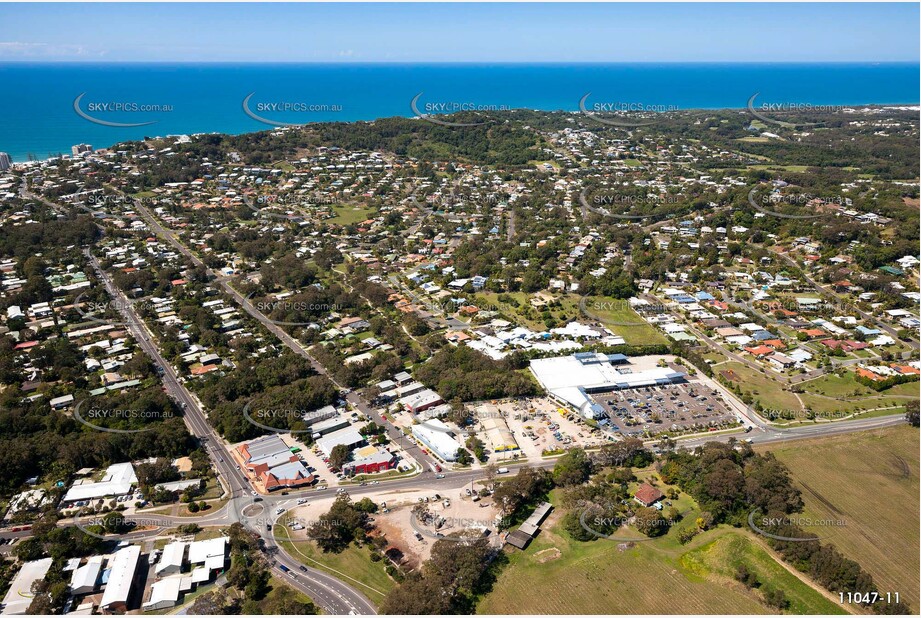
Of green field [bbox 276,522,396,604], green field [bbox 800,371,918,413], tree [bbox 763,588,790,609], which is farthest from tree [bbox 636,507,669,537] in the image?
green field [bbox 800,371,918,413]

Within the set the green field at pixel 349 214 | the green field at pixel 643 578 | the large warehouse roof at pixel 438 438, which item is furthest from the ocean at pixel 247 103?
the green field at pixel 643 578

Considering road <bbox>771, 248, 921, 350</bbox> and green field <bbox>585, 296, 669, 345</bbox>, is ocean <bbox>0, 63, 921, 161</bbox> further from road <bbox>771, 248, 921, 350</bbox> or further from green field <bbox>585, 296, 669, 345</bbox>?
green field <bbox>585, 296, 669, 345</bbox>

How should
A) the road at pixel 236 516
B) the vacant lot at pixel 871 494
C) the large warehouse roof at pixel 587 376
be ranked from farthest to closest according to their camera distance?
the large warehouse roof at pixel 587 376
the vacant lot at pixel 871 494
the road at pixel 236 516

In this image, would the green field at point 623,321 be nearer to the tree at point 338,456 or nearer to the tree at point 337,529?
the tree at point 338,456

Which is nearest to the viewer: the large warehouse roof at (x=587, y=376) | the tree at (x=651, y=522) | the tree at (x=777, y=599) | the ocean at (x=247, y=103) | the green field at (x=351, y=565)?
the tree at (x=777, y=599)

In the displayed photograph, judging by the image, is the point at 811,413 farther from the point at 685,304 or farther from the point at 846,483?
the point at 685,304

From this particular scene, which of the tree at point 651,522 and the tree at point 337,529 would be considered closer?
the tree at point 337,529

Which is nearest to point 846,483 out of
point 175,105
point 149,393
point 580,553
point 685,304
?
point 580,553
